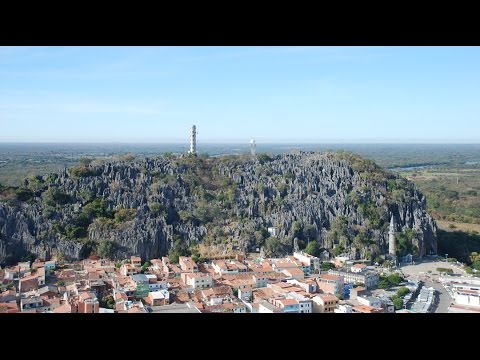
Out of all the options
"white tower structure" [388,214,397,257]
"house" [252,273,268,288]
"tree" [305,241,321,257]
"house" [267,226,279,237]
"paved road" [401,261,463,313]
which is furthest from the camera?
"house" [267,226,279,237]

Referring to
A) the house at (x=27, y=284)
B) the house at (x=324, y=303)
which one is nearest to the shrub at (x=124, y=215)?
the house at (x=27, y=284)

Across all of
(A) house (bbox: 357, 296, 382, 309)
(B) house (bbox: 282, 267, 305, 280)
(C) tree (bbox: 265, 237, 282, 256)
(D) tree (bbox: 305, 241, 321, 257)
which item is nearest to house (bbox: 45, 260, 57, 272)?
(B) house (bbox: 282, 267, 305, 280)

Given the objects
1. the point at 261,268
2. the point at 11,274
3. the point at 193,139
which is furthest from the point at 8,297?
the point at 193,139

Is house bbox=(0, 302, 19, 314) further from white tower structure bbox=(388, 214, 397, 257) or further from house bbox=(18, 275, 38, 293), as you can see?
white tower structure bbox=(388, 214, 397, 257)

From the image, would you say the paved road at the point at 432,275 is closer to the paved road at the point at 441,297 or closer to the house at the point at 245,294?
the paved road at the point at 441,297
